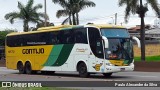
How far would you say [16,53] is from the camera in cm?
3334

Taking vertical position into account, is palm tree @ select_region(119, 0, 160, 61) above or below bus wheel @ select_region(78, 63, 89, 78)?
above

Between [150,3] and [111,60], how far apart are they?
17880 mm

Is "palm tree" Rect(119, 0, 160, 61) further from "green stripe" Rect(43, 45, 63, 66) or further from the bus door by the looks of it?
the bus door

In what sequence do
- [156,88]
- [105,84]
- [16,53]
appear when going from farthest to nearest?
1. [16,53]
2. [105,84]
3. [156,88]

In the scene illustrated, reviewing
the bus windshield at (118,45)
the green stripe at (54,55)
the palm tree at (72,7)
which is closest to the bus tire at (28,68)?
the green stripe at (54,55)

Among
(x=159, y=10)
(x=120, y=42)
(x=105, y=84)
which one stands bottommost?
(x=105, y=84)

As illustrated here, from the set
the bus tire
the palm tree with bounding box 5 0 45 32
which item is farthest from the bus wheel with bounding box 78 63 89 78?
the palm tree with bounding box 5 0 45 32

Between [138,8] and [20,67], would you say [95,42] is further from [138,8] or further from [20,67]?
[138,8]

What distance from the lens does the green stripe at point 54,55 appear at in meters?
28.5

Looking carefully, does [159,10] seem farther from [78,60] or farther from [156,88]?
[156,88]

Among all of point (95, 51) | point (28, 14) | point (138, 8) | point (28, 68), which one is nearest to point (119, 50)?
point (95, 51)

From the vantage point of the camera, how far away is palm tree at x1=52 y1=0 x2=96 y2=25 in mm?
51906

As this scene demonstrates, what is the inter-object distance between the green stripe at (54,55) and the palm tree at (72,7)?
2208 cm

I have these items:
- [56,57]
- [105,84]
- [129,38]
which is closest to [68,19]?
[56,57]
